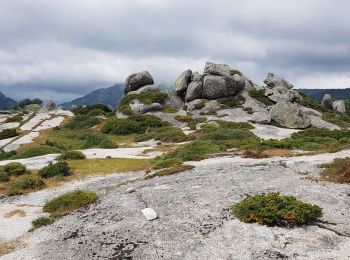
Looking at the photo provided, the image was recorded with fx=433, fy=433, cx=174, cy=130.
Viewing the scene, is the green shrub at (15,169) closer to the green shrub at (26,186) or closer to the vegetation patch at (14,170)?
the vegetation patch at (14,170)

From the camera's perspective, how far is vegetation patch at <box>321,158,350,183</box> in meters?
21.7

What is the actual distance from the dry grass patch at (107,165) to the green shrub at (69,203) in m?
9.27

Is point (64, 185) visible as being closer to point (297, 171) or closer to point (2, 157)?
point (297, 171)

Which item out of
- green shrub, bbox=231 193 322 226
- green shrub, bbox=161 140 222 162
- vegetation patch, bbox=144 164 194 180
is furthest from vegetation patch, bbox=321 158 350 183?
green shrub, bbox=161 140 222 162

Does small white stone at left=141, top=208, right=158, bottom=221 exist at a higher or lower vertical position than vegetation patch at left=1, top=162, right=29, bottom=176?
higher

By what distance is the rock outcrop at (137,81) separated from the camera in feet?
316

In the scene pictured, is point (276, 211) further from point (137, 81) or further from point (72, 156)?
point (137, 81)

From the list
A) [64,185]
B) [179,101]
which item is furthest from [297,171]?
[179,101]

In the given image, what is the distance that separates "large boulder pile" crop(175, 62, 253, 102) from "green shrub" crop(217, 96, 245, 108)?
1.94 metres

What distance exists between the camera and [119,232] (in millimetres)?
16750

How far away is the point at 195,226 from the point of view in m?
16.4

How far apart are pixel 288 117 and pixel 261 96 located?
2086cm

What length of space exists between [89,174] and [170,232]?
52.8 feet

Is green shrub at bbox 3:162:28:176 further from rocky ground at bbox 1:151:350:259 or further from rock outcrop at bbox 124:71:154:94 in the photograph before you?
rock outcrop at bbox 124:71:154:94
